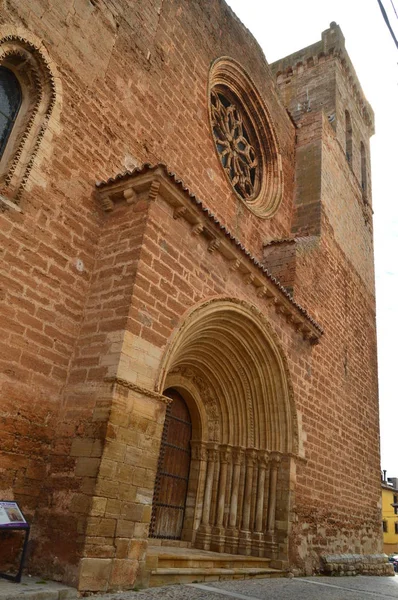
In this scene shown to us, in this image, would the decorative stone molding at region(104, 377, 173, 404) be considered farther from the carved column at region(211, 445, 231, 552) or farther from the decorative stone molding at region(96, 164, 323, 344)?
the carved column at region(211, 445, 231, 552)

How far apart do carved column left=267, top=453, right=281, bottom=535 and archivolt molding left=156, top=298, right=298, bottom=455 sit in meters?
0.16

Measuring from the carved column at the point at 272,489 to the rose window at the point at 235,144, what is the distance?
5.05 metres

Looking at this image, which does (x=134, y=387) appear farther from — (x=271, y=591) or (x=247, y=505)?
(x=247, y=505)

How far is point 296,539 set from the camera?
721cm

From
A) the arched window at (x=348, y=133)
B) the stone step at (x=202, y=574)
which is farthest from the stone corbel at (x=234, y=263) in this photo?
the arched window at (x=348, y=133)

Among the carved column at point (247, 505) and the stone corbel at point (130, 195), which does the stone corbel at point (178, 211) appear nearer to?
the stone corbel at point (130, 195)

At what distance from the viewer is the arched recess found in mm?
6891

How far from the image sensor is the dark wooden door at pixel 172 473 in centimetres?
668

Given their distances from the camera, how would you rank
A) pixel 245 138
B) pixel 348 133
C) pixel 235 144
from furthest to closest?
pixel 348 133 < pixel 245 138 < pixel 235 144

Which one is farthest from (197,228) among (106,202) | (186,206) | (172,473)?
(172,473)

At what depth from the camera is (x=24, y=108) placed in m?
5.55

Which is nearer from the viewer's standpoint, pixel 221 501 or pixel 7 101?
pixel 7 101

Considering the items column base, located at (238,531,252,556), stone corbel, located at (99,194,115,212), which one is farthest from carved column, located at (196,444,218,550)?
stone corbel, located at (99,194,115,212)

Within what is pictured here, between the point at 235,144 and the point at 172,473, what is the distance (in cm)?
688
